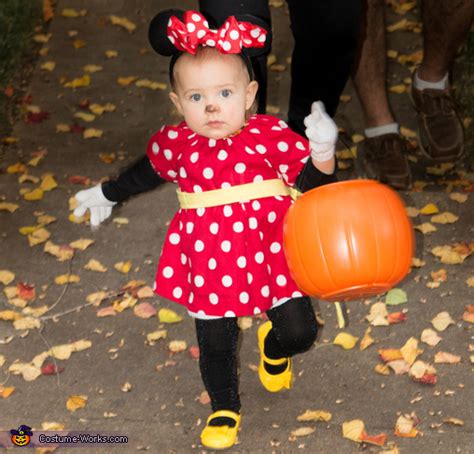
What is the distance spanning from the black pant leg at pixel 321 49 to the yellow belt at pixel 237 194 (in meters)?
0.98

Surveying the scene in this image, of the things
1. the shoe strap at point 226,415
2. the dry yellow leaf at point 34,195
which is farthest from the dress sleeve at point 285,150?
the dry yellow leaf at point 34,195

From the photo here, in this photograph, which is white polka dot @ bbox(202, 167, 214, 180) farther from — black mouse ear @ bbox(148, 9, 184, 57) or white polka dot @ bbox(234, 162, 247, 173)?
black mouse ear @ bbox(148, 9, 184, 57)

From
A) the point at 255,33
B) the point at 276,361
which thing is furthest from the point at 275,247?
the point at 255,33

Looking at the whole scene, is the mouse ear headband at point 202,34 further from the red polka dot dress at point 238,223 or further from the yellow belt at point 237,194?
the yellow belt at point 237,194

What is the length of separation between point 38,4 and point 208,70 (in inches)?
199

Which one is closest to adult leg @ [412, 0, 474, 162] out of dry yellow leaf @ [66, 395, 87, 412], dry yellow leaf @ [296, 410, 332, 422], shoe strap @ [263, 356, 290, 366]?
shoe strap @ [263, 356, 290, 366]

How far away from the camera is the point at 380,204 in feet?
11.7

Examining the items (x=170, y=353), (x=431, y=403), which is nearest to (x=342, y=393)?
(x=431, y=403)

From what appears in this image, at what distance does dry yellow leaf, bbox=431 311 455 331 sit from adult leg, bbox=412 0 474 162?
1.37 meters

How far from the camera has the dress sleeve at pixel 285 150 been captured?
381 cm

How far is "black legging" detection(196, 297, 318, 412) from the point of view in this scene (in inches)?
156

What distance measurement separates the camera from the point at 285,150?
3.82m

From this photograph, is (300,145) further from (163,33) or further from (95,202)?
(95,202)

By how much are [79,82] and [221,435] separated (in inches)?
149
